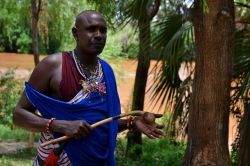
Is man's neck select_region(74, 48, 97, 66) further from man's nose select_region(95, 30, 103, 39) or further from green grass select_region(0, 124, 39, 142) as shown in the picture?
green grass select_region(0, 124, 39, 142)

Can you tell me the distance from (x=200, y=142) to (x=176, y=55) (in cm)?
190

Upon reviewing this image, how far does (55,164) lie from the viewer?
218 cm

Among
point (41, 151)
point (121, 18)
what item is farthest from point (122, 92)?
point (41, 151)

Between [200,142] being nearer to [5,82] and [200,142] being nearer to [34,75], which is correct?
[34,75]

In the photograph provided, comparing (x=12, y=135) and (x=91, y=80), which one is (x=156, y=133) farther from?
(x=12, y=135)

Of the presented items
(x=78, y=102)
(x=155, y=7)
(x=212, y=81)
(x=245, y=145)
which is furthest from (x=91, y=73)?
(x=155, y=7)

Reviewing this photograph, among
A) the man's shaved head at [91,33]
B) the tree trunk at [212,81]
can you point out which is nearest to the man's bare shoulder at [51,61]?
the man's shaved head at [91,33]

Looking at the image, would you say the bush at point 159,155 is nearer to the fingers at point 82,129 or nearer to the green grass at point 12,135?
the green grass at point 12,135

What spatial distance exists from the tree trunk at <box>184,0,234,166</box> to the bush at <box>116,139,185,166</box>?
2.47 m

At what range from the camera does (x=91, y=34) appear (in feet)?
7.24

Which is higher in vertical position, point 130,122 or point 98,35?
point 98,35

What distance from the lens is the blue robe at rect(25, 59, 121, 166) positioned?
2162 mm

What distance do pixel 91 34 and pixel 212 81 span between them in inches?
65.1

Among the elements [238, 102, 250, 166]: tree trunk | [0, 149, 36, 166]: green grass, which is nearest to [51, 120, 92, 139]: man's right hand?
[238, 102, 250, 166]: tree trunk
